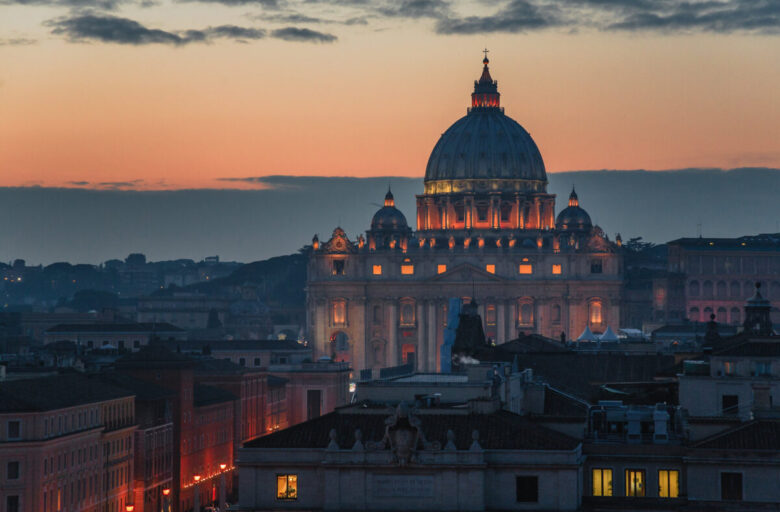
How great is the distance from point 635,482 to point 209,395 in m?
86.6

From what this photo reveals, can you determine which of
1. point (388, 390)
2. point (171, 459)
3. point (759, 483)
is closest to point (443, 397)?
point (388, 390)

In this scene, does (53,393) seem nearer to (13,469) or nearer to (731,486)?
(13,469)

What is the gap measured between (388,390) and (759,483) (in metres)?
15.7

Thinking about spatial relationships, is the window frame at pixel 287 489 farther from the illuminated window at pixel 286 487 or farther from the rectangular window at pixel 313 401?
the rectangular window at pixel 313 401

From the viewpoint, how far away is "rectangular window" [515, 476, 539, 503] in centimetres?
6950

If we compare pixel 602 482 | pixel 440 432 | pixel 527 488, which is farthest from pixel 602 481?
pixel 440 432

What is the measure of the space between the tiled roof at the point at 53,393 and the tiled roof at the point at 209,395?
24.4 m

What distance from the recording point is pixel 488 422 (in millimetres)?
71875

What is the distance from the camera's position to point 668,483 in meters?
72.3

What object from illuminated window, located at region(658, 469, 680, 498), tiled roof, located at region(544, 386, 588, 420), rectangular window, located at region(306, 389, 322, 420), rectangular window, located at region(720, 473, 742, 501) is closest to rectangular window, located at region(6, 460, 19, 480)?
tiled roof, located at region(544, 386, 588, 420)

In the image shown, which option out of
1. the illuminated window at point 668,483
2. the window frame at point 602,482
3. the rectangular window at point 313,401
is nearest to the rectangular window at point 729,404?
the illuminated window at point 668,483

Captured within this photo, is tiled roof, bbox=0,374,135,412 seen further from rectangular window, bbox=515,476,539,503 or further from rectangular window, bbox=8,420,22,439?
rectangular window, bbox=515,476,539,503

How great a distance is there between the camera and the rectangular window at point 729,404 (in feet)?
262

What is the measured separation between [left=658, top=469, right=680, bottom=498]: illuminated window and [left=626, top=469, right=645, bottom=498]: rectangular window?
0.53 meters
